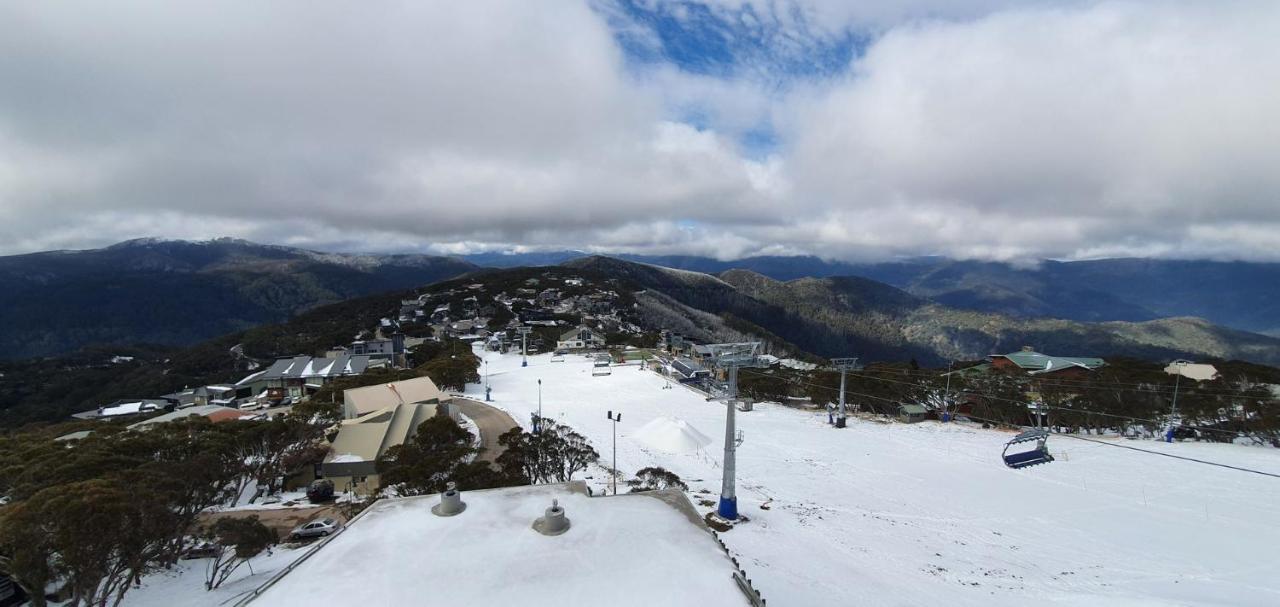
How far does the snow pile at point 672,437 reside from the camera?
66.9ft

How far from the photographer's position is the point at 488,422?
117 ft

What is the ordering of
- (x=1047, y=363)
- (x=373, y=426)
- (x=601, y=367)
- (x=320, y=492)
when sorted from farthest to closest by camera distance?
(x=1047, y=363) < (x=601, y=367) < (x=373, y=426) < (x=320, y=492)

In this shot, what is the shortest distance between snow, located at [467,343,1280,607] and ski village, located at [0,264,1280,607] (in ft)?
0.41

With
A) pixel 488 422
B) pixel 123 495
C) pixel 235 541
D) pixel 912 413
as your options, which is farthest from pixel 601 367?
pixel 123 495

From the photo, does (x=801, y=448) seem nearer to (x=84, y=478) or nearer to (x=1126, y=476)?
(x=1126, y=476)

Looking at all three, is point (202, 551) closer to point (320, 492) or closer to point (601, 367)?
point (320, 492)

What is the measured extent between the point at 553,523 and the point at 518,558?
40.2 inches

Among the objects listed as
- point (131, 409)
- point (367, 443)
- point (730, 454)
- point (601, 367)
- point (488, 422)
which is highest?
point (730, 454)

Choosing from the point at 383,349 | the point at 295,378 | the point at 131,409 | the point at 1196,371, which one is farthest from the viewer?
the point at 383,349

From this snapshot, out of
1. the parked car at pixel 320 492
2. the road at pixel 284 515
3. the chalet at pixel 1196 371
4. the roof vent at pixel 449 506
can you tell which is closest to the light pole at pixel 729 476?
the roof vent at pixel 449 506

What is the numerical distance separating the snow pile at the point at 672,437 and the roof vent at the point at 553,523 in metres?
10.4

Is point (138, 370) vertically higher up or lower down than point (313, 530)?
lower down

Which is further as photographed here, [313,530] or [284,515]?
[284,515]

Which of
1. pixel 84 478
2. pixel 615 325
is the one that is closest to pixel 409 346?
pixel 615 325
